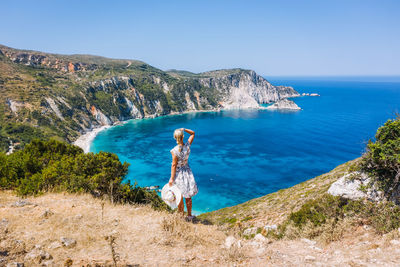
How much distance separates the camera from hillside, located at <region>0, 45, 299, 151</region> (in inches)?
3534

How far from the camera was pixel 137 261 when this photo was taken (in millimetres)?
4973

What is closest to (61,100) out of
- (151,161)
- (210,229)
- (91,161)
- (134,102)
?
(134,102)

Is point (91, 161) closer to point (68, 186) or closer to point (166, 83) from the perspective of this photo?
point (68, 186)

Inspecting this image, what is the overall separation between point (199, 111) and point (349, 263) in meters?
184

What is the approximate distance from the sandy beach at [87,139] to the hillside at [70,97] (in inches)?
110

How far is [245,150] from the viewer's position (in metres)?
85.6

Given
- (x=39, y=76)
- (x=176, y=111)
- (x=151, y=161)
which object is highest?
(x=39, y=76)

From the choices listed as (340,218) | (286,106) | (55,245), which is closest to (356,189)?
(340,218)

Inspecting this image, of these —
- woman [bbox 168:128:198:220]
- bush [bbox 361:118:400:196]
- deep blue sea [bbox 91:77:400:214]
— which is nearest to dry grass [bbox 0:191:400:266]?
woman [bbox 168:128:198:220]

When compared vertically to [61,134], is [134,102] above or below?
above

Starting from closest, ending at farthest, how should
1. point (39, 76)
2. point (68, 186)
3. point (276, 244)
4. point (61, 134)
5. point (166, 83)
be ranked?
point (276, 244) < point (68, 186) < point (61, 134) < point (39, 76) < point (166, 83)

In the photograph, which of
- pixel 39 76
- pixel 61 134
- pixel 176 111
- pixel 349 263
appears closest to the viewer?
pixel 349 263

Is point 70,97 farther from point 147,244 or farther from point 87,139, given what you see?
point 147,244

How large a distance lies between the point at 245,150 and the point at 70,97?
10040 centimetres
